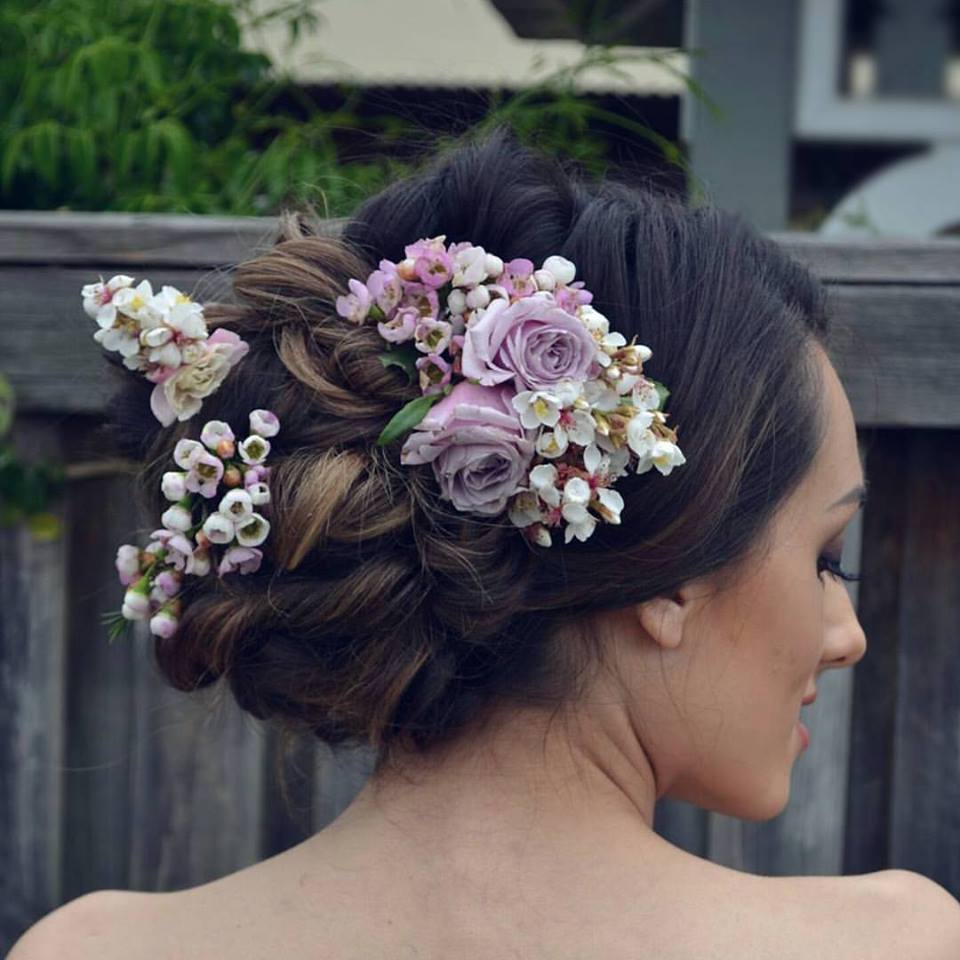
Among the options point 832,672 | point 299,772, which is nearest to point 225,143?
point 299,772

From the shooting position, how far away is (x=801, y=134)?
400cm

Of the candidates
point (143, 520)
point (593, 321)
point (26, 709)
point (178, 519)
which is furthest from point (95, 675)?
point (593, 321)

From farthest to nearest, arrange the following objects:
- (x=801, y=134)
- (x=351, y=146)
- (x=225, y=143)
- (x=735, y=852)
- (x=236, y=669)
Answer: (x=801, y=134)
(x=351, y=146)
(x=225, y=143)
(x=735, y=852)
(x=236, y=669)

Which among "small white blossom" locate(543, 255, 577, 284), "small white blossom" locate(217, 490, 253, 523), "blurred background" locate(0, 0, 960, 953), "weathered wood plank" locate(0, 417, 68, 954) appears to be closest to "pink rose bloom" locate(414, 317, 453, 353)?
"small white blossom" locate(543, 255, 577, 284)

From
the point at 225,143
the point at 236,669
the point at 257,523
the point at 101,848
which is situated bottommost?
the point at 101,848

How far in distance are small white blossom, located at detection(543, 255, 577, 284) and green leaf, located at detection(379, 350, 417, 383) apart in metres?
0.15

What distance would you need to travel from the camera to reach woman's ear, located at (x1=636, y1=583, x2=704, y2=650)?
1355mm

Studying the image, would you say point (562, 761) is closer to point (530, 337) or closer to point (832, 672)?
point (530, 337)

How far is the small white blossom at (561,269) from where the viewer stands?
1.32 m

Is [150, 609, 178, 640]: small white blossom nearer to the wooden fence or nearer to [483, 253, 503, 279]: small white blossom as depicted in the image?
[483, 253, 503, 279]: small white blossom

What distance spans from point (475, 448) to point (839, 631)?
1.52 feet

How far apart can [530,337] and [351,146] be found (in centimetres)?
179

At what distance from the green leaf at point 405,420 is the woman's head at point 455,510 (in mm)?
33

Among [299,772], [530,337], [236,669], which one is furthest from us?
[299,772]
